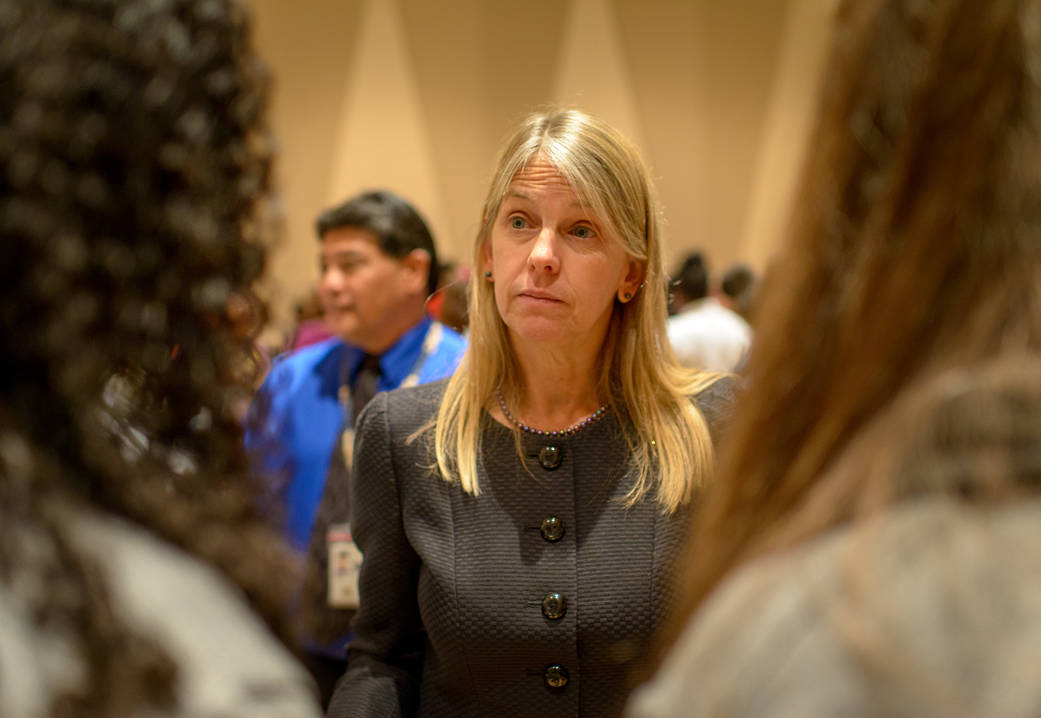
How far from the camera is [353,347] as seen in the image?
3090mm

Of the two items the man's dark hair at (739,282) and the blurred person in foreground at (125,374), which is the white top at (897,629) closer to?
the blurred person in foreground at (125,374)

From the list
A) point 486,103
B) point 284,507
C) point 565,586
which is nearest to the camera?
point 284,507

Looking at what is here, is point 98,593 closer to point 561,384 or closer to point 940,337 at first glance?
point 940,337

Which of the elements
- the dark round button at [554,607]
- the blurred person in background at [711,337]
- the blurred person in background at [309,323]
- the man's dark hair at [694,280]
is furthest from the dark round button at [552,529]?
the man's dark hair at [694,280]

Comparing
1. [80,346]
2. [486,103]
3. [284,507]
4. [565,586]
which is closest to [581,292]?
[565,586]

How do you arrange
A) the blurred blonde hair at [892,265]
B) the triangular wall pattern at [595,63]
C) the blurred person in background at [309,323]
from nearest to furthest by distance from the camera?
the blurred blonde hair at [892,265]
the blurred person in background at [309,323]
the triangular wall pattern at [595,63]

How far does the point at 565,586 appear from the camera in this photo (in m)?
1.66

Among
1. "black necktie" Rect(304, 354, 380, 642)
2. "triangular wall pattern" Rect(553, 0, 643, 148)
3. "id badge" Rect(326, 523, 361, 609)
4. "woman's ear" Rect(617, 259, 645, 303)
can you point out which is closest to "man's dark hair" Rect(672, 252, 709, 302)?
"triangular wall pattern" Rect(553, 0, 643, 148)

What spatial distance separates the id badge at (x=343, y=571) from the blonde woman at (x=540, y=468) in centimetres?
75

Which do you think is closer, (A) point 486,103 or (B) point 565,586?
(B) point 565,586

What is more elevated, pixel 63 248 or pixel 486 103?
pixel 486 103

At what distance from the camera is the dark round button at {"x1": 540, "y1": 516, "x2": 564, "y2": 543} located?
1706mm

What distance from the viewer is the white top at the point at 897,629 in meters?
0.62

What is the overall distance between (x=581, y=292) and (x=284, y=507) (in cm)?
90
